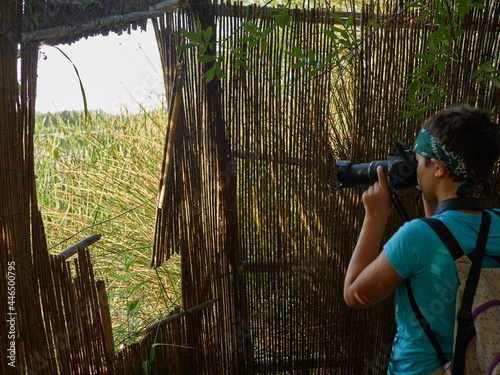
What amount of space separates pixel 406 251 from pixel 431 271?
0.08 meters

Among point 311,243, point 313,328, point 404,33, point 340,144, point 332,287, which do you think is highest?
point 404,33

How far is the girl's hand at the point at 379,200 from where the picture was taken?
3.93ft

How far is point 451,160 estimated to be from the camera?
1.06 m

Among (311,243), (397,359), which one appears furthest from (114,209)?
(397,359)

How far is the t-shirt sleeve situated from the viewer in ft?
3.31

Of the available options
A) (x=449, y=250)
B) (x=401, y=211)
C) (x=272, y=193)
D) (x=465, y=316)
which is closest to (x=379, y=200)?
(x=401, y=211)

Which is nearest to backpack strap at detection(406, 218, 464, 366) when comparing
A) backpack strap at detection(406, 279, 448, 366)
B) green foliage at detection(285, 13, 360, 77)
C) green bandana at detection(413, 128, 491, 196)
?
backpack strap at detection(406, 279, 448, 366)

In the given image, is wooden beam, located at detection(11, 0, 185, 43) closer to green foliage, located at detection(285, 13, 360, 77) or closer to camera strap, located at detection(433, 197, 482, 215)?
green foliage, located at detection(285, 13, 360, 77)

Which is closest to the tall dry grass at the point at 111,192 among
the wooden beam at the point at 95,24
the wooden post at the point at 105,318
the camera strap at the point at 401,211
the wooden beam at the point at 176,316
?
the wooden beam at the point at 176,316

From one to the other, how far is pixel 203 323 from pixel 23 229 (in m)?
1.07

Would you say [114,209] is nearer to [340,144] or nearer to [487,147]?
[340,144]

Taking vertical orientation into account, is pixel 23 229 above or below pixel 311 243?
above

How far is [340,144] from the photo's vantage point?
227 cm

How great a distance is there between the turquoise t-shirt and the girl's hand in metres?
0.16
